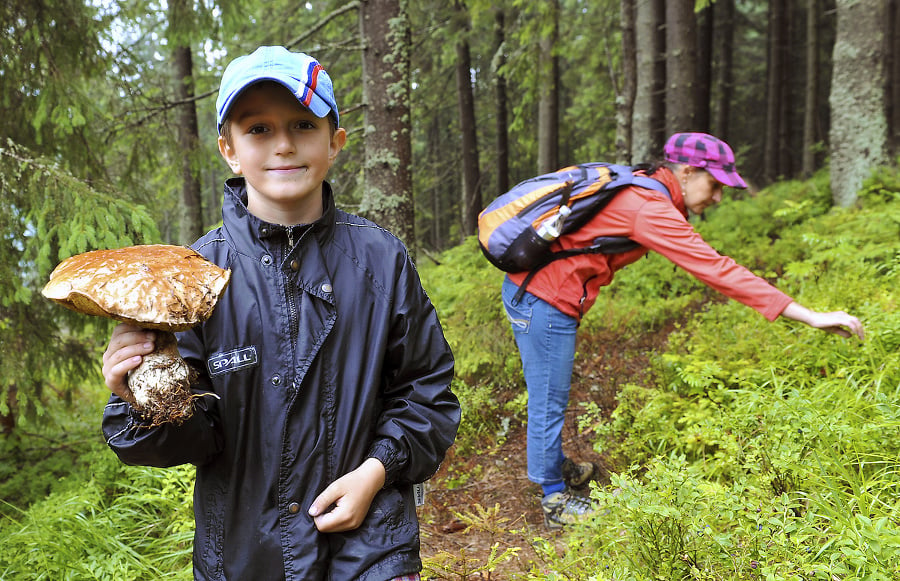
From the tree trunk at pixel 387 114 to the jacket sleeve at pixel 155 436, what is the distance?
3938 millimetres

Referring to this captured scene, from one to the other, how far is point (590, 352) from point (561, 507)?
2.60 meters

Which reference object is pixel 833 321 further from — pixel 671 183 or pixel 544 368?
pixel 544 368

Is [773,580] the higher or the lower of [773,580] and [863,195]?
the lower

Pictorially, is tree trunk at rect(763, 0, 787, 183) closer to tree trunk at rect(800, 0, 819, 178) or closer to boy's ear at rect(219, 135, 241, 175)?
tree trunk at rect(800, 0, 819, 178)

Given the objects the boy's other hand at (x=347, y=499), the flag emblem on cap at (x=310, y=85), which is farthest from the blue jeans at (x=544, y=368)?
the flag emblem on cap at (x=310, y=85)

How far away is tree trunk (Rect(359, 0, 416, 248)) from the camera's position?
17.5ft

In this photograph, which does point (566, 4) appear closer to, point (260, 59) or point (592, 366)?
point (592, 366)

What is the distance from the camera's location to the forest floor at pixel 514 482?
3695 mm

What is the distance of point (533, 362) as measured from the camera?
3770 mm

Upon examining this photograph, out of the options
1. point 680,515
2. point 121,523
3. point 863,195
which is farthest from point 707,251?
point 863,195

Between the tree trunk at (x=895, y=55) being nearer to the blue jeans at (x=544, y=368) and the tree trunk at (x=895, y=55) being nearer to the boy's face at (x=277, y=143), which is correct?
the blue jeans at (x=544, y=368)

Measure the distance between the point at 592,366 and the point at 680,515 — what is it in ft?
11.7

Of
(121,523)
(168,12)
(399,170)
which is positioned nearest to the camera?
(121,523)

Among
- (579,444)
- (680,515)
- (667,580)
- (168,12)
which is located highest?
(168,12)
